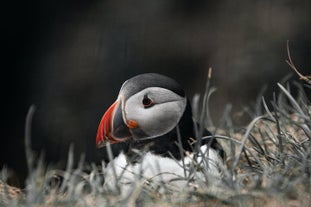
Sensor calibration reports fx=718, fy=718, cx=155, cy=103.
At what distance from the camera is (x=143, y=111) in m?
2.37

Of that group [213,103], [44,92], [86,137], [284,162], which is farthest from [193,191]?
[44,92]

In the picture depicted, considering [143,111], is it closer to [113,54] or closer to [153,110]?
[153,110]

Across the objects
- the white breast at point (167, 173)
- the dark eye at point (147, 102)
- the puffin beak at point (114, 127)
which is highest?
the dark eye at point (147, 102)

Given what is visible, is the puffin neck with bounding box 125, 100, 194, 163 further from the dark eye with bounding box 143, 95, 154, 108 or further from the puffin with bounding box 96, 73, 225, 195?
the dark eye with bounding box 143, 95, 154, 108

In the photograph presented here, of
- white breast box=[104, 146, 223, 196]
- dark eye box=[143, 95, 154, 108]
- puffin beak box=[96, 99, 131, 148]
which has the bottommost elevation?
white breast box=[104, 146, 223, 196]

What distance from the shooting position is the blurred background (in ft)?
15.8

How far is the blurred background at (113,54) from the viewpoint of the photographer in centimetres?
482

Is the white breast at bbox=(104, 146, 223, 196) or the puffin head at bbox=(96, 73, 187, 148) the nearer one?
the white breast at bbox=(104, 146, 223, 196)

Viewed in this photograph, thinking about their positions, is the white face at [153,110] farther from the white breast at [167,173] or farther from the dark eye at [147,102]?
the white breast at [167,173]

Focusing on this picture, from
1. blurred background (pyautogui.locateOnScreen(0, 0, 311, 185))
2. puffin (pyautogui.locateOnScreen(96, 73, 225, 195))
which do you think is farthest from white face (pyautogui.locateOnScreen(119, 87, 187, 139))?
blurred background (pyautogui.locateOnScreen(0, 0, 311, 185))

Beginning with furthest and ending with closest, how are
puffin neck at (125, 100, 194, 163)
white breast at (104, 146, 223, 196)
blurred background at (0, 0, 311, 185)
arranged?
blurred background at (0, 0, 311, 185)
puffin neck at (125, 100, 194, 163)
white breast at (104, 146, 223, 196)

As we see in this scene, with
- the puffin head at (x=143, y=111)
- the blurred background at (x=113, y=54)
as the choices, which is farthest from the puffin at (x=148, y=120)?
the blurred background at (x=113, y=54)

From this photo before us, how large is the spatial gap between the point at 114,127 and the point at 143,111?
109 mm

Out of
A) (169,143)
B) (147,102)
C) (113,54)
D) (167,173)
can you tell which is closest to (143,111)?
(147,102)
